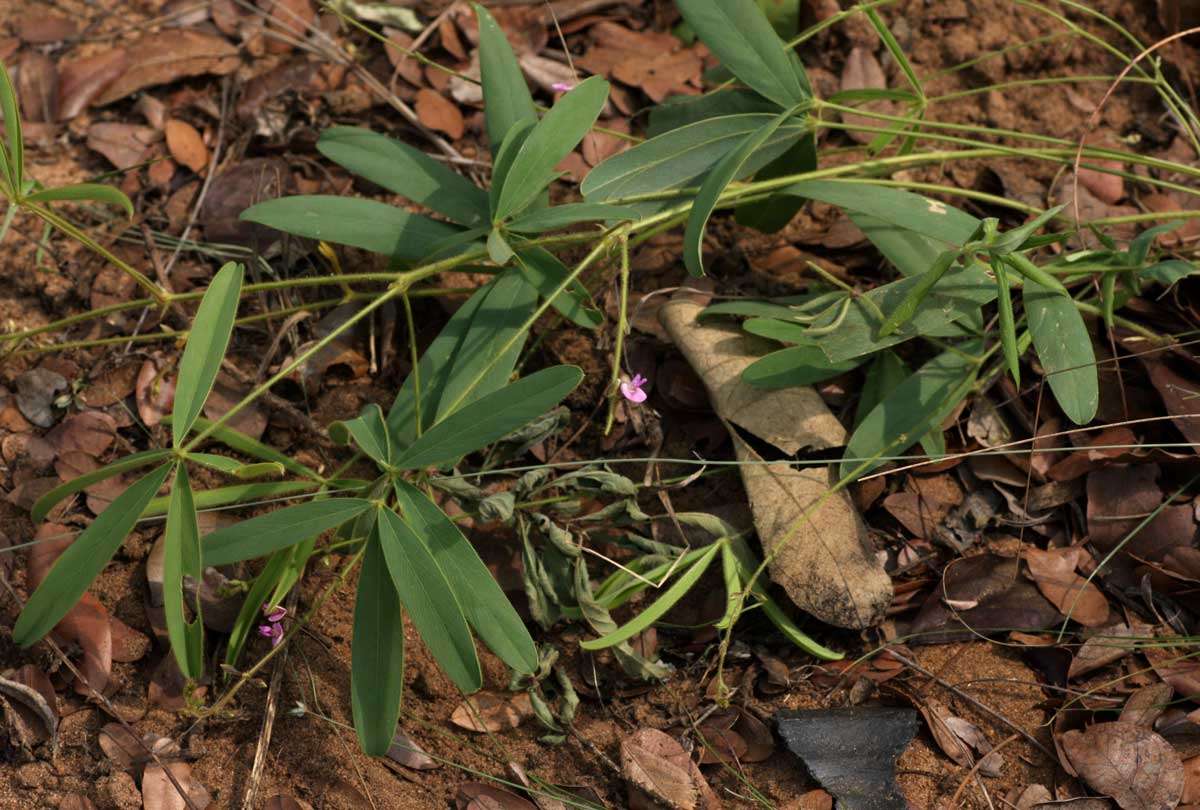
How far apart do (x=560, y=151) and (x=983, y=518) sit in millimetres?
913

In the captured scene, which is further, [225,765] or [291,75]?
[291,75]

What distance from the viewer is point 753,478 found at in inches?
64.4

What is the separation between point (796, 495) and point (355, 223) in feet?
2.83

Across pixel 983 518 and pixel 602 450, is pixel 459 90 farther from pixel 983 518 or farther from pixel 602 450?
pixel 983 518

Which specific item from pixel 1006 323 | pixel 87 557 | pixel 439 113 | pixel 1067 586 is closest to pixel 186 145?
pixel 439 113

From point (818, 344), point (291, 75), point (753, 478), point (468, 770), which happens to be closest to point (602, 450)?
point (753, 478)

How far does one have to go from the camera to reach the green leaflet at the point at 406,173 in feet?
5.63

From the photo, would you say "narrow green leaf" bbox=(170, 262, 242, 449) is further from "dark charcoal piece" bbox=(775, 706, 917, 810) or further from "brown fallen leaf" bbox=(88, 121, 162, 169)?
"dark charcoal piece" bbox=(775, 706, 917, 810)

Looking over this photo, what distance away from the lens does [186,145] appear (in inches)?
82.0

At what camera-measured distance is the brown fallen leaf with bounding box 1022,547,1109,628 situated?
5.11ft

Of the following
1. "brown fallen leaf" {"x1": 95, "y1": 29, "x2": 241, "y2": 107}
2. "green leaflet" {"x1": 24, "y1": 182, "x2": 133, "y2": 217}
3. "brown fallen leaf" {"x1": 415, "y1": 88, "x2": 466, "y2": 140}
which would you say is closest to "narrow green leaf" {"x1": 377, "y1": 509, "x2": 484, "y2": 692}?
"green leaflet" {"x1": 24, "y1": 182, "x2": 133, "y2": 217}

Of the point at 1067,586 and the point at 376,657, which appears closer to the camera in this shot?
the point at 376,657

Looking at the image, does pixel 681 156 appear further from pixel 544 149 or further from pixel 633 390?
pixel 633 390

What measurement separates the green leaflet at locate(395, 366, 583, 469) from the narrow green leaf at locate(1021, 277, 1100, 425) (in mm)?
703
